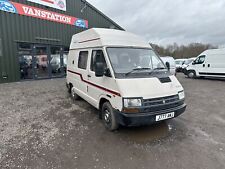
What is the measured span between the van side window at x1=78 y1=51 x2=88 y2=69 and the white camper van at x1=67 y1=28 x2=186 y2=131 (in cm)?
3

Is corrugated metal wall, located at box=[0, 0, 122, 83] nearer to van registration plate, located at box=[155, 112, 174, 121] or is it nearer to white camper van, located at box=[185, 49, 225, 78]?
van registration plate, located at box=[155, 112, 174, 121]

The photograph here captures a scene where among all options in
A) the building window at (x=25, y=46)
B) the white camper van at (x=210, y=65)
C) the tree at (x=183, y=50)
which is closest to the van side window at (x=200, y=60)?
the white camper van at (x=210, y=65)

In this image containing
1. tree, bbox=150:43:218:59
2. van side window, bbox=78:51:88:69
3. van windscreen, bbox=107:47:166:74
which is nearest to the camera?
van windscreen, bbox=107:47:166:74

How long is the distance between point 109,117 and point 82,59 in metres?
2.40

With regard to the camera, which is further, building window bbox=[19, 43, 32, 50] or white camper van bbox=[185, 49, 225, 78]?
white camper van bbox=[185, 49, 225, 78]

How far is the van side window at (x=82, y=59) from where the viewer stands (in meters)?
4.91

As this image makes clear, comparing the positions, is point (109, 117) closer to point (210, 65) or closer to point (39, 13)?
point (39, 13)

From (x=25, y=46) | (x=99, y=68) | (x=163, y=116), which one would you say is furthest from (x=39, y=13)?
(x=163, y=116)

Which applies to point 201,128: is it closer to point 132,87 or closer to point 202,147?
point 202,147

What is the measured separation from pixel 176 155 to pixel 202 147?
2.30 feet

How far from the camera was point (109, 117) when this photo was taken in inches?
148

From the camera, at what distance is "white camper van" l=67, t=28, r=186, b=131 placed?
316 cm

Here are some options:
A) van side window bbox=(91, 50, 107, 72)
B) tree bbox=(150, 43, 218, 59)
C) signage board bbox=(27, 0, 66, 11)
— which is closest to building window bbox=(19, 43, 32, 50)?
signage board bbox=(27, 0, 66, 11)

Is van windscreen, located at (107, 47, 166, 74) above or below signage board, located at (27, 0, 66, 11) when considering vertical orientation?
below
